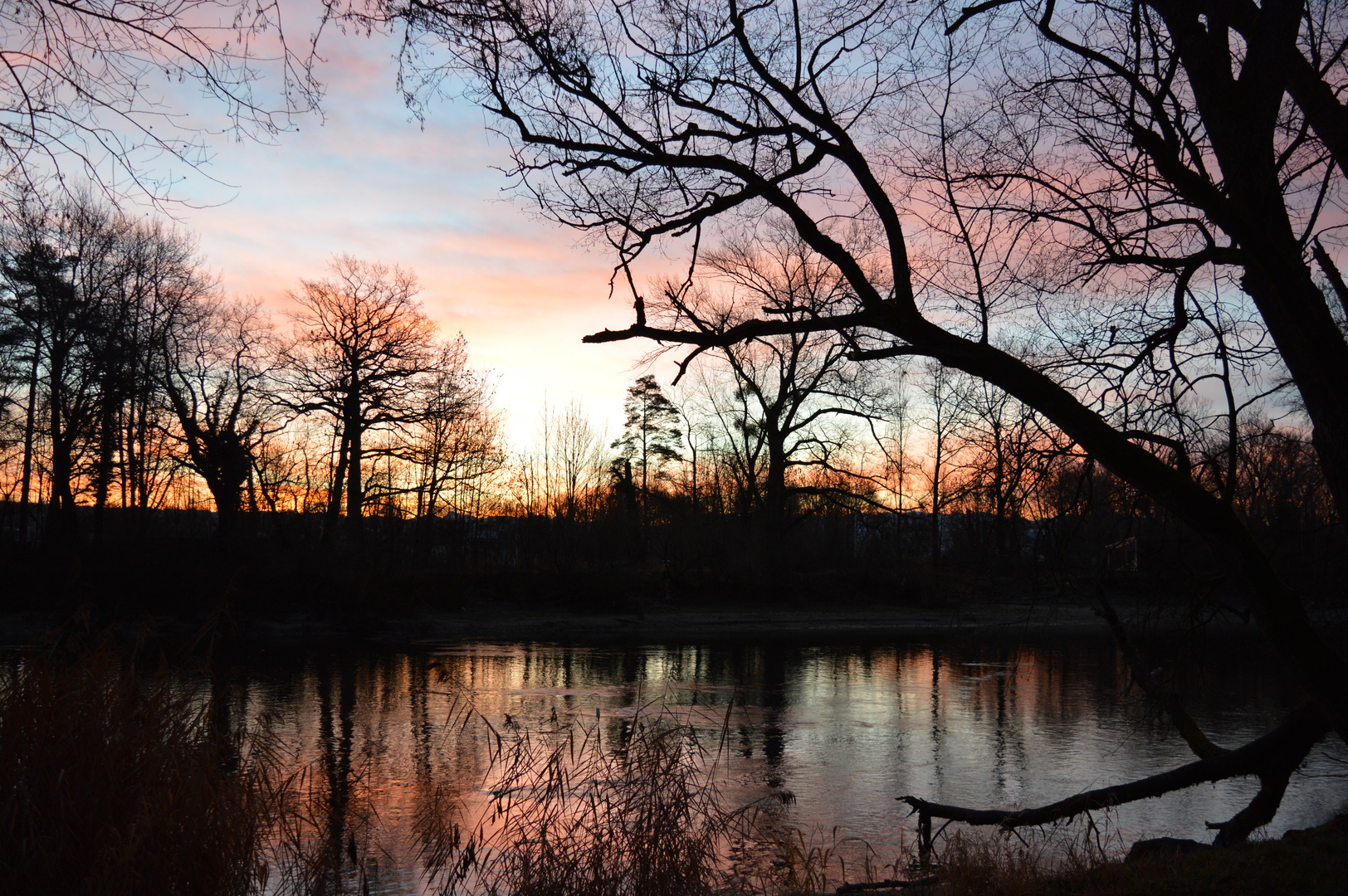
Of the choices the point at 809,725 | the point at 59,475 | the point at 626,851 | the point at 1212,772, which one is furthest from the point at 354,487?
the point at 1212,772

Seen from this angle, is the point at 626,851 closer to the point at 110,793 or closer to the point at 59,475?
the point at 110,793

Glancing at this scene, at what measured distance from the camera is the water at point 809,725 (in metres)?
11.1

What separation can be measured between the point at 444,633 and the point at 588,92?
2925cm

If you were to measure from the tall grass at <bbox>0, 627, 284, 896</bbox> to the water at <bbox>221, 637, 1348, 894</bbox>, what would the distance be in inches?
113

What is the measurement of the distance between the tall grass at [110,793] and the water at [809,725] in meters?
2.86

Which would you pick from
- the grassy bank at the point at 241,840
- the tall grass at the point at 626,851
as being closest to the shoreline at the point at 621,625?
the grassy bank at the point at 241,840

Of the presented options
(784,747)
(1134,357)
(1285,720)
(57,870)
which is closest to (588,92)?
(1134,357)

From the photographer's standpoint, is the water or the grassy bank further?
the water

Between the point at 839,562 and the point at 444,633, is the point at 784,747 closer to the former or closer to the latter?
the point at 444,633

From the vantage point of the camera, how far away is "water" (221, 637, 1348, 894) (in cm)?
1113

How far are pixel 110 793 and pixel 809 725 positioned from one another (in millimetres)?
13010

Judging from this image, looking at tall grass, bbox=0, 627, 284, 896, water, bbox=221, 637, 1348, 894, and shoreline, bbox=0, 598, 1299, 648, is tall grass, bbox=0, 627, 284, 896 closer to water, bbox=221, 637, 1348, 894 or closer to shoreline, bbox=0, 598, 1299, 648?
water, bbox=221, 637, 1348, 894

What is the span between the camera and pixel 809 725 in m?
16.8

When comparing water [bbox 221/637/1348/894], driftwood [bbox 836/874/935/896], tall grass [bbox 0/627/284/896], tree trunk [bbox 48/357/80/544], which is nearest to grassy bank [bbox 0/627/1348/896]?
tall grass [bbox 0/627/284/896]
